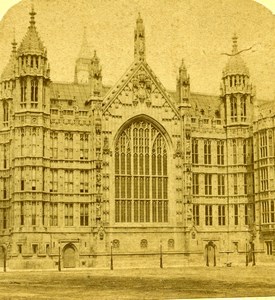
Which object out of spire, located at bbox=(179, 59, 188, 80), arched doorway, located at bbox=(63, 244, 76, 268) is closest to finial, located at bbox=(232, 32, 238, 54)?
spire, located at bbox=(179, 59, 188, 80)

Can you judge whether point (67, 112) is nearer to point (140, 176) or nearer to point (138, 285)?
point (140, 176)

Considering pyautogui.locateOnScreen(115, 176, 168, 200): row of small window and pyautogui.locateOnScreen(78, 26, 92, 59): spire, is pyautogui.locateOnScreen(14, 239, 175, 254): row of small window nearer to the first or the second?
pyautogui.locateOnScreen(115, 176, 168, 200): row of small window

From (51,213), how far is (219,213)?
14.8 meters

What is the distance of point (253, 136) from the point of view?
61938 mm

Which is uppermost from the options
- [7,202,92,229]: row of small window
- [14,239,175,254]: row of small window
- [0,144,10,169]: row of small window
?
[0,144,10,169]: row of small window

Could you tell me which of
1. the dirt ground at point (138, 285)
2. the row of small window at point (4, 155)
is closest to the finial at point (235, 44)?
the dirt ground at point (138, 285)

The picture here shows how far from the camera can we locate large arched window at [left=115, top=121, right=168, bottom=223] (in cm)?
5900

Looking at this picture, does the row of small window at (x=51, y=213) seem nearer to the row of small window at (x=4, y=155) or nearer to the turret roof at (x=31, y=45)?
the row of small window at (x=4, y=155)

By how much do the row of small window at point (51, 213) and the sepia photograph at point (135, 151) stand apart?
84mm

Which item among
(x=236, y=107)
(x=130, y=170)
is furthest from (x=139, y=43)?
(x=236, y=107)

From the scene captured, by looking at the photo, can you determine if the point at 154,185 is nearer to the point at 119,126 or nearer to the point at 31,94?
the point at 119,126

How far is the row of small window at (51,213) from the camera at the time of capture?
5568cm

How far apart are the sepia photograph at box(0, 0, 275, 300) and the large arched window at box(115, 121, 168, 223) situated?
0.09 meters

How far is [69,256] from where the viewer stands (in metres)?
57.0
